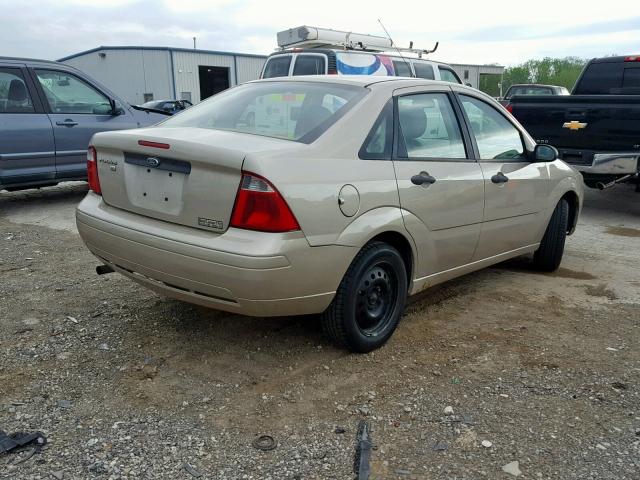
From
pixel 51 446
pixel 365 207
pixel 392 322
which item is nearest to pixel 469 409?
pixel 392 322

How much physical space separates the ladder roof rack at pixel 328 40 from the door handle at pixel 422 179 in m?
9.02

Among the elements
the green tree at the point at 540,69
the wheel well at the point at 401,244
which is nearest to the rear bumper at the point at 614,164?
the wheel well at the point at 401,244

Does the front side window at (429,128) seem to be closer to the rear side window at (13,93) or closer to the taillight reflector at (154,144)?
the taillight reflector at (154,144)

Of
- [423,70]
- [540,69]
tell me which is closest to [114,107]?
[423,70]

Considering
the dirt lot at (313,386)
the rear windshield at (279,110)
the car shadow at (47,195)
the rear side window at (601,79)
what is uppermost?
the rear side window at (601,79)

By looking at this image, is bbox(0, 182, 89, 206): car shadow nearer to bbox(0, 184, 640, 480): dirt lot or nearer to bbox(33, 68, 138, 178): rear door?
bbox(33, 68, 138, 178): rear door

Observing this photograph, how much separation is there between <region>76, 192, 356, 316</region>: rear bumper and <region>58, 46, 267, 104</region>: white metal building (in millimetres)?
29742

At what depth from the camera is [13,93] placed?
7156 mm

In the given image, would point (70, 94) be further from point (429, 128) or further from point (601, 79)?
point (601, 79)

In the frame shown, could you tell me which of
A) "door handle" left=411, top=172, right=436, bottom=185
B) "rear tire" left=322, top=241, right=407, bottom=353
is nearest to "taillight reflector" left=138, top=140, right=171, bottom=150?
"rear tire" left=322, top=241, right=407, bottom=353

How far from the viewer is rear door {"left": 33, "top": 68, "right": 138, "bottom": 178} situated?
24.5 ft

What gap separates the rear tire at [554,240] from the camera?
194 inches

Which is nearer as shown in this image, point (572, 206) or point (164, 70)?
point (572, 206)

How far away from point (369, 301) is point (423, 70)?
923 cm
